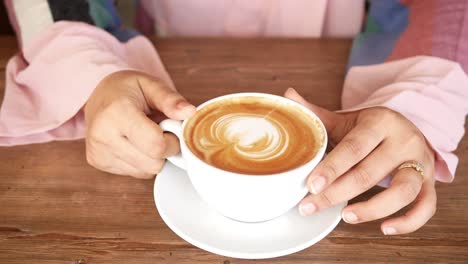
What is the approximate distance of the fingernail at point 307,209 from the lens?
0.53 metres

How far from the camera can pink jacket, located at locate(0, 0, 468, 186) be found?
→ 663 millimetres

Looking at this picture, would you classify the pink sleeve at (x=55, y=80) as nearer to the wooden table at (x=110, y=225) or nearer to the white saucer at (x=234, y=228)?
the wooden table at (x=110, y=225)

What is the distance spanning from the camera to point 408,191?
1.84 feet

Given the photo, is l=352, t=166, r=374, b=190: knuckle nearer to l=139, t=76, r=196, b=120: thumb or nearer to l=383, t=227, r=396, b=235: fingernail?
l=383, t=227, r=396, b=235: fingernail

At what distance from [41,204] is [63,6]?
0.38 metres

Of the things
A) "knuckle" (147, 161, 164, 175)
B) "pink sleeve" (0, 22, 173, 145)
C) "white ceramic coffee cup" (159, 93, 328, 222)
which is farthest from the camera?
"pink sleeve" (0, 22, 173, 145)

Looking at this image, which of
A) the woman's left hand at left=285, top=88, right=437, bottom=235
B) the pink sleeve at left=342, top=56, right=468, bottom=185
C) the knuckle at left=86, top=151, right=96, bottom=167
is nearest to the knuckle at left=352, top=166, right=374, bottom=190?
the woman's left hand at left=285, top=88, right=437, bottom=235

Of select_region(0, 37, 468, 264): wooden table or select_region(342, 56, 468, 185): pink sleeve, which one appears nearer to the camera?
select_region(0, 37, 468, 264): wooden table

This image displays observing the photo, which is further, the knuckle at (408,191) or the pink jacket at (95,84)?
the pink jacket at (95,84)

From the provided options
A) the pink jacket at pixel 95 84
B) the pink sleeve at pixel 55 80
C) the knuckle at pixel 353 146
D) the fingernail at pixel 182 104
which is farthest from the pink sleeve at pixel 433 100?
the pink sleeve at pixel 55 80

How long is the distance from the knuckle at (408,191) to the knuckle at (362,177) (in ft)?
0.12

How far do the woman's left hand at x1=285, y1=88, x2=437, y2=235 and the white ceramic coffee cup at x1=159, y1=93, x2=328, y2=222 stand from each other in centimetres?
2

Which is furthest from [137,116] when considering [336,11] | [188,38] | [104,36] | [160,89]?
[336,11]

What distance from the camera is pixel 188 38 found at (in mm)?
980
